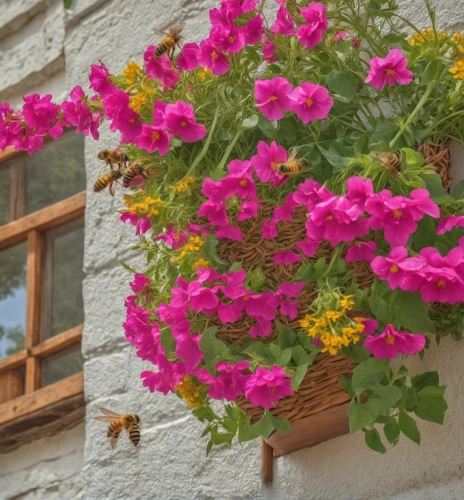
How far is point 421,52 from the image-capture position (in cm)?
215

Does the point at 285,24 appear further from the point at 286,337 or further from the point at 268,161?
the point at 286,337

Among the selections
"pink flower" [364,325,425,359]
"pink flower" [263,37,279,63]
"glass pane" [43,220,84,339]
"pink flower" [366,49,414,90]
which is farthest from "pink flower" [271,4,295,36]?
"glass pane" [43,220,84,339]

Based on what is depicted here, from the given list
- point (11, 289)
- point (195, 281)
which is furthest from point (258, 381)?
point (11, 289)

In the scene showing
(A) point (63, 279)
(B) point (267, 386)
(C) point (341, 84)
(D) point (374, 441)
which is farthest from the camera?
(A) point (63, 279)

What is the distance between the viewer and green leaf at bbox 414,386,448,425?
2004mm

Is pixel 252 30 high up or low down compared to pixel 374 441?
up

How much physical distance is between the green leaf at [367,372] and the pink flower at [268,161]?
367 millimetres

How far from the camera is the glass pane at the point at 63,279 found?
10.8 feet

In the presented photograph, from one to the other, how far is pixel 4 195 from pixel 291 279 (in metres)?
1.81

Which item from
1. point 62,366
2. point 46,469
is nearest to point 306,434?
point 46,469

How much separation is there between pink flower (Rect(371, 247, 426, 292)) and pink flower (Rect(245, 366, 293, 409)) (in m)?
0.26

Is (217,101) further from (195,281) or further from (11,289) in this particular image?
(11,289)

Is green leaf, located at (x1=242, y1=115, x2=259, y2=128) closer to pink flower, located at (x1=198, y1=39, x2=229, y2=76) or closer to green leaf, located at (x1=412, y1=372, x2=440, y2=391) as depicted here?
pink flower, located at (x1=198, y1=39, x2=229, y2=76)

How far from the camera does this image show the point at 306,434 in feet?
7.59
